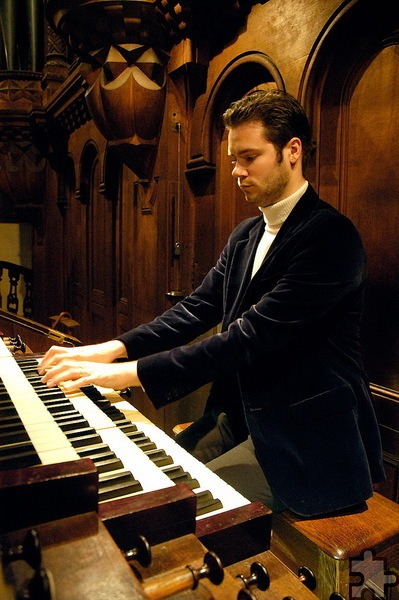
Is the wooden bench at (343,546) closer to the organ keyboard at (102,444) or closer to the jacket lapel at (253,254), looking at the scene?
the organ keyboard at (102,444)

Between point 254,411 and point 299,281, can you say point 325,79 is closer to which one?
point 299,281

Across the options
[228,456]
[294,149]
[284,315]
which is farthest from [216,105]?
[228,456]

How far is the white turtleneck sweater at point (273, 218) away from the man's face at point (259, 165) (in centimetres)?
2

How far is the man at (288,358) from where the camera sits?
151 cm

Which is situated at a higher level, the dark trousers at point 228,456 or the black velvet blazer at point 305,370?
the black velvet blazer at point 305,370

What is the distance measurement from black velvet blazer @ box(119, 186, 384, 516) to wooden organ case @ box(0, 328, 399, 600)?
0.13 meters

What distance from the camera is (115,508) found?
0.81 metres

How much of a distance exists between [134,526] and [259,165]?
1.26 metres

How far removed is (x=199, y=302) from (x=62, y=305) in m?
5.05

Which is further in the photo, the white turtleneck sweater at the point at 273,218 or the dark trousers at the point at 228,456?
the white turtleneck sweater at the point at 273,218

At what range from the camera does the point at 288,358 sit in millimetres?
1577

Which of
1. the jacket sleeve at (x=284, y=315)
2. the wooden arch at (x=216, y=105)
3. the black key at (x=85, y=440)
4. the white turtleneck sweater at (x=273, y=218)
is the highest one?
the wooden arch at (x=216, y=105)

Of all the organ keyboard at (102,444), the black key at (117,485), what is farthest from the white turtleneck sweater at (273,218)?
the black key at (117,485)

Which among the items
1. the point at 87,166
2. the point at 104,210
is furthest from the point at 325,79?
the point at 87,166
